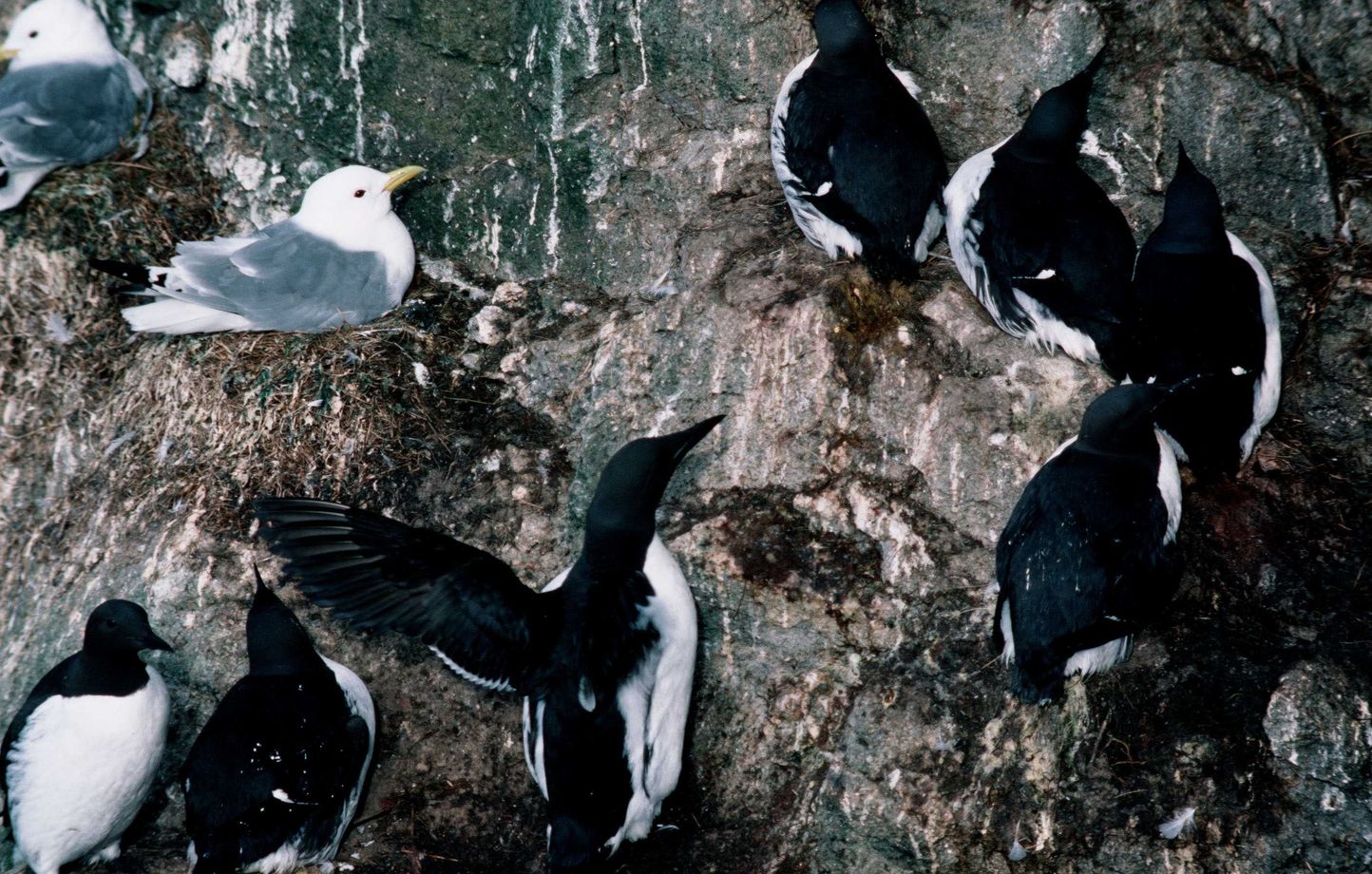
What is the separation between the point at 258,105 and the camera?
587cm

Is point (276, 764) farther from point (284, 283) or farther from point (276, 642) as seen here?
point (284, 283)

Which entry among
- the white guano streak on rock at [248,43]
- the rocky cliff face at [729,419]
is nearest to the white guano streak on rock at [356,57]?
the rocky cliff face at [729,419]

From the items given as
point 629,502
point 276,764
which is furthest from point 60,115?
point 629,502

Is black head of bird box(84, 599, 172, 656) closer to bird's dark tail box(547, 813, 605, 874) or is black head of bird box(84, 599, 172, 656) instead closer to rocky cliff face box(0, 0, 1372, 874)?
rocky cliff face box(0, 0, 1372, 874)

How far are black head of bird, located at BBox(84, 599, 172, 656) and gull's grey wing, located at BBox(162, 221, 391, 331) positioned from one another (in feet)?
4.51

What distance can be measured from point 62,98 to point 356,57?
147 cm

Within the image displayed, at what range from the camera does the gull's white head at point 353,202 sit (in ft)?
17.6

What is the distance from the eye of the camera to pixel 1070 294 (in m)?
4.57

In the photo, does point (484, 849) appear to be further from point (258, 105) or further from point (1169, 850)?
point (258, 105)

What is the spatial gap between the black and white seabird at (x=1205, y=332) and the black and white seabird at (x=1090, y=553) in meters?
0.24

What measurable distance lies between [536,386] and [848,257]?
4.50ft

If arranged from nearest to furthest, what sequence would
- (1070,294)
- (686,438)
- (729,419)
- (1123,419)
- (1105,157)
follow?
(1123,419)
(686,438)
(1070,294)
(729,419)
(1105,157)

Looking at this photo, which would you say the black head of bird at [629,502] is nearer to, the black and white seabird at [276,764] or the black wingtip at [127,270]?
the black and white seabird at [276,764]

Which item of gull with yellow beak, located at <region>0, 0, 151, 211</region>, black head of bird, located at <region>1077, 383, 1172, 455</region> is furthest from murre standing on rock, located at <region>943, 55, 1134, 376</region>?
gull with yellow beak, located at <region>0, 0, 151, 211</region>
